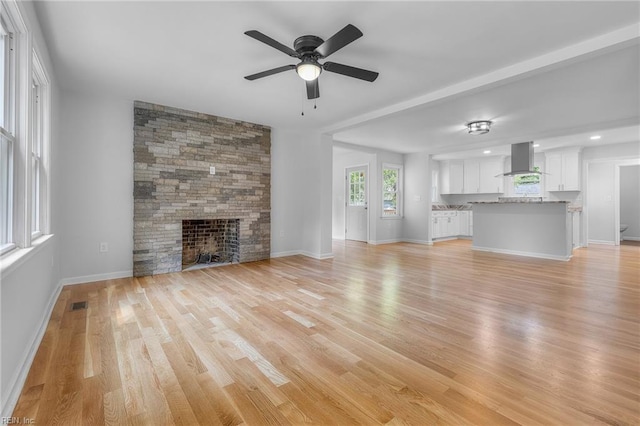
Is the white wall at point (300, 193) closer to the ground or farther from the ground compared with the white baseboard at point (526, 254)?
farther from the ground

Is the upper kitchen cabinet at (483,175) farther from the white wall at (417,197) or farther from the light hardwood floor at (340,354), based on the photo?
the light hardwood floor at (340,354)

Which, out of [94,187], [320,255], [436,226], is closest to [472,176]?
[436,226]

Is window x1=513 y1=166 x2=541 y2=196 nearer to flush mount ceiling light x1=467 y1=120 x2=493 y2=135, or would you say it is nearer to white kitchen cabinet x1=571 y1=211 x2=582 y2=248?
white kitchen cabinet x1=571 y1=211 x2=582 y2=248

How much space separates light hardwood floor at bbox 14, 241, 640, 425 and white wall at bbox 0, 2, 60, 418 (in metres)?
0.08

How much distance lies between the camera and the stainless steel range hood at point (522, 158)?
623 cm

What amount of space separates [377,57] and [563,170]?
717cm

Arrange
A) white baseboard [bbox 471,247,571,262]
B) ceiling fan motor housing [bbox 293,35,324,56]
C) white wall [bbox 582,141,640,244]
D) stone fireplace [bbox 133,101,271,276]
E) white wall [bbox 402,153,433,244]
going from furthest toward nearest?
white wall [bbox 402,153,433,244]
white wall [bbox 582,141,640,244]
white baseboard [bbox 471,247,571,262]
stone fireplace [bbox 133,101,271,276]
ceiling fan motor housing [bbox 293,35,324,56]

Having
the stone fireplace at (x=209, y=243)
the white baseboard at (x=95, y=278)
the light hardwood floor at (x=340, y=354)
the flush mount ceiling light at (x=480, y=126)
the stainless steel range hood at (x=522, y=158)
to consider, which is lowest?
the light hardwood floor at (x=340, y=354)

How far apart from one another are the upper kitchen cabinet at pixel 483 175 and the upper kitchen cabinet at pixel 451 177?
150mm

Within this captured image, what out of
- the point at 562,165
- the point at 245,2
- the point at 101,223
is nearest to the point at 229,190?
the point at 101,223

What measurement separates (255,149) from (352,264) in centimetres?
272

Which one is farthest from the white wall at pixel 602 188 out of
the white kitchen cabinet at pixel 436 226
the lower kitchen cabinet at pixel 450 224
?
the white kitchen cabinet at pixel 436 226

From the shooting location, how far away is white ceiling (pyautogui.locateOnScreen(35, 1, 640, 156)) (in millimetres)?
2232

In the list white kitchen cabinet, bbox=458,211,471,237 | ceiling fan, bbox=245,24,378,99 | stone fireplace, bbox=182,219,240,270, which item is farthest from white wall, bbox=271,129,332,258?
white kitchen cabinet, bbox=458,211,471,237
